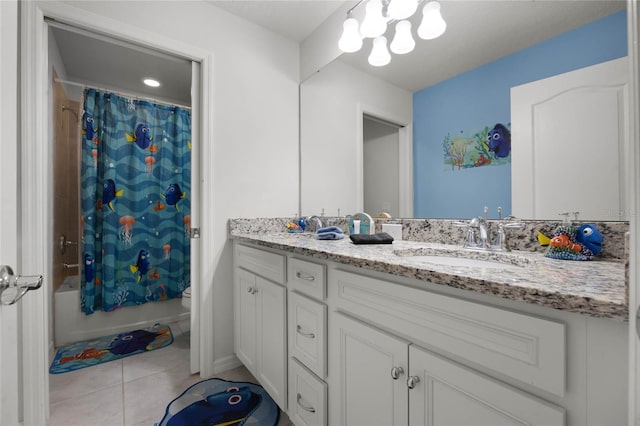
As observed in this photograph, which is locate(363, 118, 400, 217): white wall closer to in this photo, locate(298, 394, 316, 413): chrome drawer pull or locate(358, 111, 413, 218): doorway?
locate(358, 111, 413, 218): doorway

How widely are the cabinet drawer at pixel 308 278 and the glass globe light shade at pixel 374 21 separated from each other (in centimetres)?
129

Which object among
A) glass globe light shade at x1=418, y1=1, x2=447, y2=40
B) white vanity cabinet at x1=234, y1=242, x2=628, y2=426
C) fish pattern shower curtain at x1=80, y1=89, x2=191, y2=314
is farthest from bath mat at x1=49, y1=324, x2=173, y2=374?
glass globe light shade at x1=418, y1=1, x2=447, y2=40

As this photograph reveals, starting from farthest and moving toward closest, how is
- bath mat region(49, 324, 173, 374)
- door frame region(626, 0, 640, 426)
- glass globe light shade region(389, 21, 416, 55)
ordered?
1. bath mat region(49, 324, 173, 374)
2. glass globe light shade region(389, 21, 416, 55)
3. door frame region(626, 0, 640, 426)

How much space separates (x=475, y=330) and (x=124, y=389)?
1.86m

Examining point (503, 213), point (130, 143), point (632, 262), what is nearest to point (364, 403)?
point (632, 262)

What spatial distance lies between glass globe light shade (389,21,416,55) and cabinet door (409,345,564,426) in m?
1.42

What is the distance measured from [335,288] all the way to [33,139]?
1.49 meters

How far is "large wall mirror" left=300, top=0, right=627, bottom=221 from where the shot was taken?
3.00 ft

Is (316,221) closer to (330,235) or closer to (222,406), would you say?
(330,235)

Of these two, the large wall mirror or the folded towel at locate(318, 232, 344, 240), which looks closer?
the large wall mirror

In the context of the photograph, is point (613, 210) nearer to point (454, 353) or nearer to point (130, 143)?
point (454, 353)

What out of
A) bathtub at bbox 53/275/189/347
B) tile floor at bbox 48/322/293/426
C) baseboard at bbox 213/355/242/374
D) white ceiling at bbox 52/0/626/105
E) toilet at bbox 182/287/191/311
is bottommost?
tile floor at bbox 48/322/293/426

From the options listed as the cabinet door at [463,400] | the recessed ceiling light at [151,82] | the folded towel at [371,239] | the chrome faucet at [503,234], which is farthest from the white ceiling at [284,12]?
the cabinet door at [463,400]

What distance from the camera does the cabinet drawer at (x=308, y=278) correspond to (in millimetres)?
1021
